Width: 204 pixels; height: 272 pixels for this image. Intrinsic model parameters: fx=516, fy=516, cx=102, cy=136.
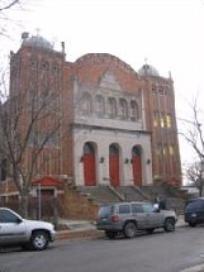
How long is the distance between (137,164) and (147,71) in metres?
8.81

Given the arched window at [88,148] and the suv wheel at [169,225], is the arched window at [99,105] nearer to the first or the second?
the arched window at [88,148]

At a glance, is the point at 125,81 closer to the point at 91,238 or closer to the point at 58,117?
the point at 58,117

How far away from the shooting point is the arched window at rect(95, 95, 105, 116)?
1593 inches

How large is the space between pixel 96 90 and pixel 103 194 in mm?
8849

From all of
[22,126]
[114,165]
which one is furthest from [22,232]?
[114,165]

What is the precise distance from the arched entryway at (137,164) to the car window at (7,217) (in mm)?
22934

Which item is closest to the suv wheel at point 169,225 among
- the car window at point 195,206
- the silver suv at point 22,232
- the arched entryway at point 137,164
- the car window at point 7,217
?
the car window at point 195,206

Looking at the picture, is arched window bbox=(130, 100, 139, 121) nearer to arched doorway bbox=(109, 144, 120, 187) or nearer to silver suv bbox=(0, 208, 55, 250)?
arched doorway bbox=(109, 144, 120, 187)

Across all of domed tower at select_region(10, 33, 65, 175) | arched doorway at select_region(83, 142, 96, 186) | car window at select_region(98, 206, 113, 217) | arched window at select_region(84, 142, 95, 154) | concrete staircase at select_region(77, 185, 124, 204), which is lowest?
car window at select_region(98, 206, 113, 217)

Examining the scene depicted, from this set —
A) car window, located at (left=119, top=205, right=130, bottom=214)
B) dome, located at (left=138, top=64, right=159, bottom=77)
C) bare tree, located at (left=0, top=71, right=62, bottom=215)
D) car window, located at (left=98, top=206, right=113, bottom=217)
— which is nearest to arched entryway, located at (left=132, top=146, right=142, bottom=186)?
dome, located at (left=138, top=64, right=159, bottom=77)

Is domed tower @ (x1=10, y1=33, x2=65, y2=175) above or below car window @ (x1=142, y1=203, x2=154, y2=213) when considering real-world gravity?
above

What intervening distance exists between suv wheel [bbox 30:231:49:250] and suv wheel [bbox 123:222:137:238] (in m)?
5.22

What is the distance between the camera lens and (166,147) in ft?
144

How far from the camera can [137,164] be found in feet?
138
